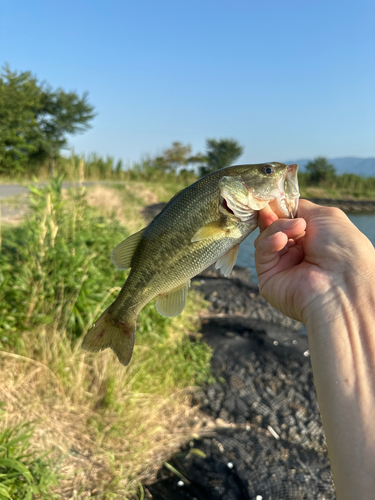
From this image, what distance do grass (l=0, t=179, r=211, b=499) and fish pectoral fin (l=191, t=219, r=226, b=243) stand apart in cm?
273

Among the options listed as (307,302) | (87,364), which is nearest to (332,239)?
(307,302)

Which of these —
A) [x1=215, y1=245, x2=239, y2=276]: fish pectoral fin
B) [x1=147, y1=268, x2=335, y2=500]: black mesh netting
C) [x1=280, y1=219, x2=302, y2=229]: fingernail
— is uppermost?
[x1=280, y1=219, x2=302, y2=229]: fingernail

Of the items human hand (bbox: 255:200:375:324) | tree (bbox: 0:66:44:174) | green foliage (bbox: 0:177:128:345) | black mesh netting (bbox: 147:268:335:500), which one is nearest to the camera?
human hand (bbox: 255:200:375:324)

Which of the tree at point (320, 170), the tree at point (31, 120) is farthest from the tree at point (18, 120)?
the tree at point (320, 170)

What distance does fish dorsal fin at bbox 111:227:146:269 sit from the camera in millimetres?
2131

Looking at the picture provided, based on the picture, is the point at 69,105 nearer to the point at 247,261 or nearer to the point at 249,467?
the point at 247,261

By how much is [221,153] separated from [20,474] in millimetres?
60203

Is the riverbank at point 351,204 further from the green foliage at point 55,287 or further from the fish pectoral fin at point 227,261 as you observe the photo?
the fish pectoral fin at point 227,261

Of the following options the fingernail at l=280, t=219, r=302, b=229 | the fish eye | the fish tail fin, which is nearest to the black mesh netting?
the fish tail fin

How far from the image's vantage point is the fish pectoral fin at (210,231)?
1988 millimetres

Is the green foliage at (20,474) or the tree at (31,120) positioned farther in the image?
the tree at (31,120)

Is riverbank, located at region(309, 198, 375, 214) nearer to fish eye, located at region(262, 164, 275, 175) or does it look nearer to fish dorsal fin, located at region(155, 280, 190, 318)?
fish eye, located at region(262, 164, 275, 175)

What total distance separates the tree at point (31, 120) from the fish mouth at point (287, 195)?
3034 cm

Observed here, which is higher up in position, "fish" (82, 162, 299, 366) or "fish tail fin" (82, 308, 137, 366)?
"fish" (82, 162, 299, 366)
